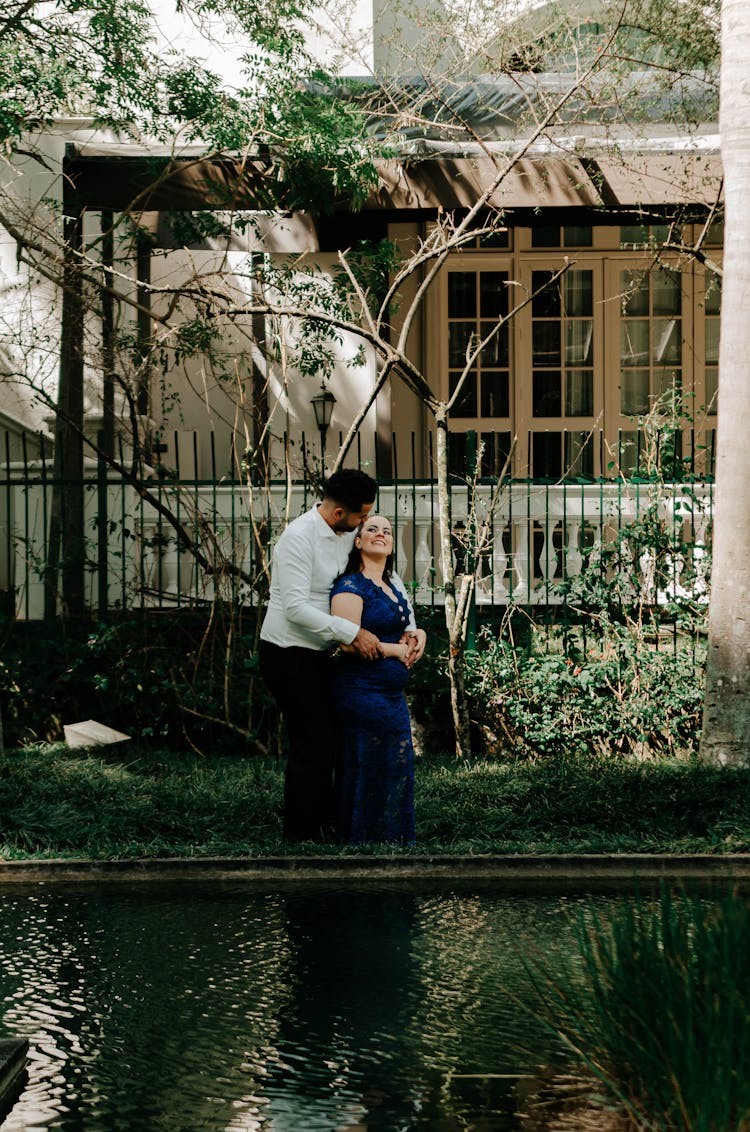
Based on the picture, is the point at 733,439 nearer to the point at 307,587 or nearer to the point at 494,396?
the point at 307,587

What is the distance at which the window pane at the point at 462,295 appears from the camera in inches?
655

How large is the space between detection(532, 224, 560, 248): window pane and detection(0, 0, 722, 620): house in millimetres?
34

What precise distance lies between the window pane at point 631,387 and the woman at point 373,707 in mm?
10402

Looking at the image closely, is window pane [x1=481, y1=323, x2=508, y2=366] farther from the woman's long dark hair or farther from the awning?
the woman's long dark hair

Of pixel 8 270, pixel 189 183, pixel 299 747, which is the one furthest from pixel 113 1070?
pixel 8 270

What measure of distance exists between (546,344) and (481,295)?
99cm

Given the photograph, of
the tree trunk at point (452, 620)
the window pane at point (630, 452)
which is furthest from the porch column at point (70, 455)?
the window pane at point (630, 452)

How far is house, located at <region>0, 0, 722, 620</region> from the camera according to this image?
10523mm

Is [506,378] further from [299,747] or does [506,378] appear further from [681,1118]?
[681,1118]

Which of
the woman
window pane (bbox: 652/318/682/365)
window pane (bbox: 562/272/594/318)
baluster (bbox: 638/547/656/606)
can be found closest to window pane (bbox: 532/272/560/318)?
window pane (bbox: 562/272/594/318)

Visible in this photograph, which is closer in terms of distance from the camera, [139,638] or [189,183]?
[139,638]

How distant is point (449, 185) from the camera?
12531 mm

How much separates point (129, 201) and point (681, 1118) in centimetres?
1100

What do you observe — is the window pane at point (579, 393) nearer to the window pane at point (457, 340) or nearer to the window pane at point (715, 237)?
the window pane at point (457, 340)
